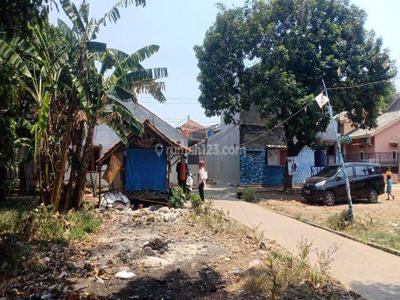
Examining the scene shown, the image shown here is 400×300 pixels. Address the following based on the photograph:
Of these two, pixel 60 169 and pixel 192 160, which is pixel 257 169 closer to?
pixel 192 160

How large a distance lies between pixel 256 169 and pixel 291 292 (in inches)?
830

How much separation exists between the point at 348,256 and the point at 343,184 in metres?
9.81

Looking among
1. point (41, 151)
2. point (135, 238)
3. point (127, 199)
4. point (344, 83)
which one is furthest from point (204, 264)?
point (344, 83)

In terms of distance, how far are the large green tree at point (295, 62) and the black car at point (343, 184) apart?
2770 millimetres

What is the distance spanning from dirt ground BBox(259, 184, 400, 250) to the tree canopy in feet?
12.4

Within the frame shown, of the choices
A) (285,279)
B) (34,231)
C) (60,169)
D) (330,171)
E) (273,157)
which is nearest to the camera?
(285,279)

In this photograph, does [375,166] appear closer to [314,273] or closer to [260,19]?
[260,19]

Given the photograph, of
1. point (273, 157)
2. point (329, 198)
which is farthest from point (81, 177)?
point (273, 157)

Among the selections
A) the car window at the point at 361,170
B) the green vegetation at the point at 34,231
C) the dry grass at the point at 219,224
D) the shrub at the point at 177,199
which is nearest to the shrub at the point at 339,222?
the dry grass at the point at 219,224

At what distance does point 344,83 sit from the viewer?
20250mm

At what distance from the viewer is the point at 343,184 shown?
17.8 metres

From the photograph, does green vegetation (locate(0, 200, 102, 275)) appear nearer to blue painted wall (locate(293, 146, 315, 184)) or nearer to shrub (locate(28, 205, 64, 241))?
shrub (locate(28, 205, 64, 241))

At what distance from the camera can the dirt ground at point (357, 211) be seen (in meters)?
12.0

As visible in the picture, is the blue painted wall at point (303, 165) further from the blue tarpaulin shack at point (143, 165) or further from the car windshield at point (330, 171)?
the blue tarpaulin shack at point (143, 165)
